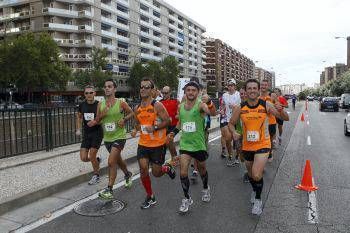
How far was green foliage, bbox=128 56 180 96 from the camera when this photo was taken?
7719 cm

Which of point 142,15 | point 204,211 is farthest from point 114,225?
point 142,15

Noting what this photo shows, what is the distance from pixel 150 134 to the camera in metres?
6.16

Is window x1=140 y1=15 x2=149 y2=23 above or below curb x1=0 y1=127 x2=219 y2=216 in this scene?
above

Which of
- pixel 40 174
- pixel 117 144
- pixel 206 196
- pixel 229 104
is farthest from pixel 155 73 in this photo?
pixel 206 196

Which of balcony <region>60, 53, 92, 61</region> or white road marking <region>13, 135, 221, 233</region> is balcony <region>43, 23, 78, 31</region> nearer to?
balcony <region>60, 53, 92, 61</region>

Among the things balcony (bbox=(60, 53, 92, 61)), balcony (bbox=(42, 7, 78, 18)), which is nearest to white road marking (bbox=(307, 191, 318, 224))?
balcony (bbox=(60, 53, 92, 61))

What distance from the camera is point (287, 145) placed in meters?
13.5

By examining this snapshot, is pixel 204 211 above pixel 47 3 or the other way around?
the other way around

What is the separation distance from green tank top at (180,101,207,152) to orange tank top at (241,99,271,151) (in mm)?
634

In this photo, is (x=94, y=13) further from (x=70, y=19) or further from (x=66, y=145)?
(x=66, y=145)

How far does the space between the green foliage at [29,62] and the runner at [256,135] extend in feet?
157

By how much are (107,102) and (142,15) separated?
280ft

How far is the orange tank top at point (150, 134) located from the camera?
6152mm

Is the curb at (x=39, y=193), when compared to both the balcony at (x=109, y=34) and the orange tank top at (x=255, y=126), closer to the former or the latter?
the orange tank top at (x=255, y=126)
